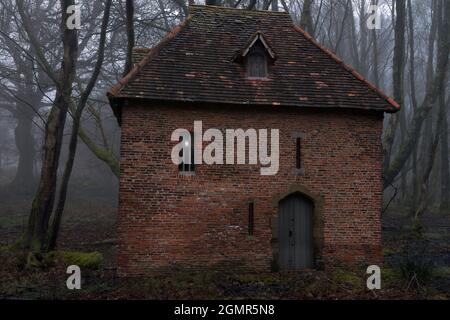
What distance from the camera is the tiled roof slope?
1262 centimetres

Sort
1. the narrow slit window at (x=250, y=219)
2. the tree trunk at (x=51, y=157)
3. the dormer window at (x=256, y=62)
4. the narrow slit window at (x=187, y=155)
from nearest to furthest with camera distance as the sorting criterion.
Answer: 1. the narrow slit window at (x=187, y=155)
2. the narrow slit window at (x=250, y=219)
3. the dormer window at (x=256, y=62)
4. the tree trunk at (x=51, y=157)

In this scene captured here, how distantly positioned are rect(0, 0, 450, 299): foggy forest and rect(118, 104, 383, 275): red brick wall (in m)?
0.88

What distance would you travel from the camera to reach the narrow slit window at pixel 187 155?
1254 centimetres

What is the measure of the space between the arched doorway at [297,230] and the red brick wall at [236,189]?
38 centimetres

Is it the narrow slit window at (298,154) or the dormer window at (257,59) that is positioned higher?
the dormer window at (257,59)

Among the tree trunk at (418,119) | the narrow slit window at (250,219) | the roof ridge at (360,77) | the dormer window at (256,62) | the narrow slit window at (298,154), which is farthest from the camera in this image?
the tree trunk at (418,119)

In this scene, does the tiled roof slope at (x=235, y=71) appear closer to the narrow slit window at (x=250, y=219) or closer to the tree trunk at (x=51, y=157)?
the tree trunk at (x=51, y=157)

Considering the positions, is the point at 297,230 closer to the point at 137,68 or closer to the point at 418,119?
the point at 137,68

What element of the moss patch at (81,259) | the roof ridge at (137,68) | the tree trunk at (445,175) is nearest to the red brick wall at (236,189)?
the roof ridge at (137,68)

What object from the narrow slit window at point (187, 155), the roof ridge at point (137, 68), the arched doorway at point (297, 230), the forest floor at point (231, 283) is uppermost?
the roof ridge at point (137, 68)

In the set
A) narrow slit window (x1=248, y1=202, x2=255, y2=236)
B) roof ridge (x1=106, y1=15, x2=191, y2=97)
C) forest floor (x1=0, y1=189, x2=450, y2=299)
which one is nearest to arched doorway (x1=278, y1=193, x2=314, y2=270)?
forest floor (x1=0, y1=189, x2=450, y2=299)

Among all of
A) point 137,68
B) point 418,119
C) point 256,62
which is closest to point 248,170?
point 256,62

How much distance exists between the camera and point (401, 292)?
34.3 ft
